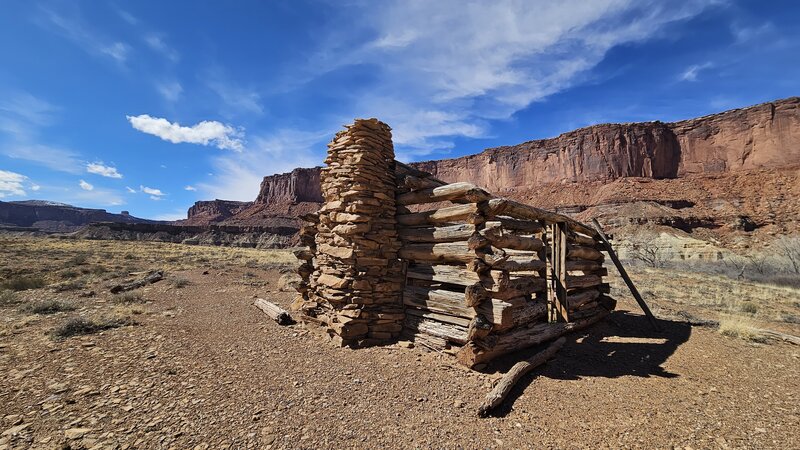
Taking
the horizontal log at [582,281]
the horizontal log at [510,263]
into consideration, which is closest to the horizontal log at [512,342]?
the horizontal log at [582,281]

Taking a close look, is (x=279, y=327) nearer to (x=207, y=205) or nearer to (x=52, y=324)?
(x=52, y=324)

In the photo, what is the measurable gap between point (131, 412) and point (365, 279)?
360cm

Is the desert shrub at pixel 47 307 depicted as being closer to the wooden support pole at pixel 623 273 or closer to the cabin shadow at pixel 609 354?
the cabin shadow at pixel 609 354

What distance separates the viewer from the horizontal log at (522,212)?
216 inches

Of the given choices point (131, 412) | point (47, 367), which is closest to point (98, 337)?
point (47, 367)

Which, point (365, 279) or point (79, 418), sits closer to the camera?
point (79, 418)

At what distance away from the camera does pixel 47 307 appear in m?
7.97

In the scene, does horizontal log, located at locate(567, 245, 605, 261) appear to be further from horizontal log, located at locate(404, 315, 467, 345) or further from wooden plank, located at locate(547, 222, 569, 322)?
horizontal log, located at locate(404, 315, 467, 345)

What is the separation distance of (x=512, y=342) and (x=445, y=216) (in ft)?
7.89

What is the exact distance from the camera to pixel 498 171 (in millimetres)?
84000

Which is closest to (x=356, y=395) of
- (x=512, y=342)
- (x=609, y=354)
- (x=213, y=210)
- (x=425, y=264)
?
(x=512, y=342)

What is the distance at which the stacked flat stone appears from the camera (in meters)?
6.16

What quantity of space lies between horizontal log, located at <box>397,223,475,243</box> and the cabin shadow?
209 centimetres

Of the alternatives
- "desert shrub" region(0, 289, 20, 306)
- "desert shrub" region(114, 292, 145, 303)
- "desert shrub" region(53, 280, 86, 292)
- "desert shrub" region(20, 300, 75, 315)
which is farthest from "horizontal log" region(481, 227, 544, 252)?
"desert shrub" region(53, 280, 86, 292)
